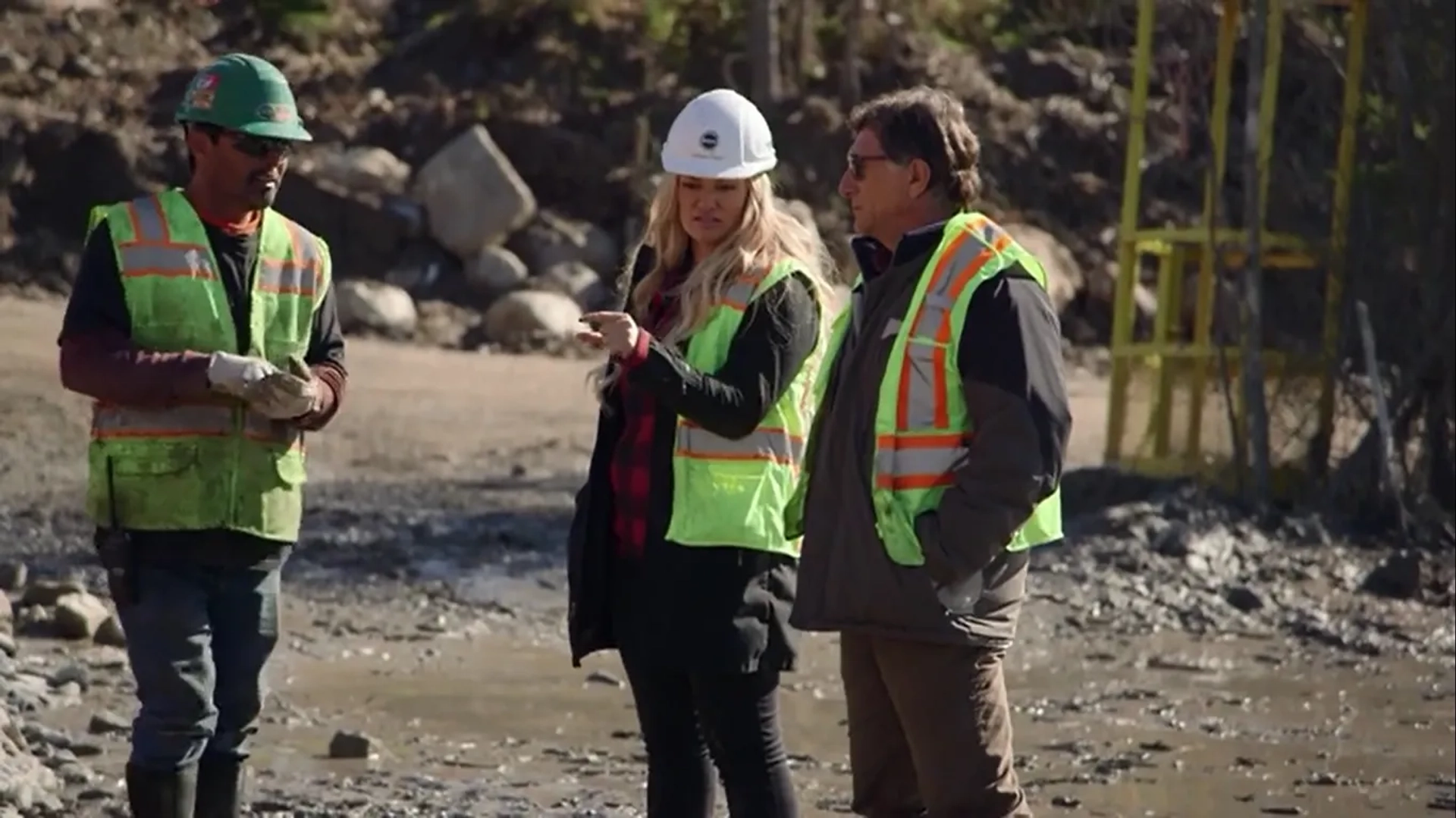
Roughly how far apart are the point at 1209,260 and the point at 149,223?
8.41 metres

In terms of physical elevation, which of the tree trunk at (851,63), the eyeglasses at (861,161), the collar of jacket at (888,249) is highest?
the tree trunk at (851,63)

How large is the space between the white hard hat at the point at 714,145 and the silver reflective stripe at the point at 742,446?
1.69ft

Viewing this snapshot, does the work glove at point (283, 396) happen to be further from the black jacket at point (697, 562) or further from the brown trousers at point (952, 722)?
the brown trousers at point (952, 722)

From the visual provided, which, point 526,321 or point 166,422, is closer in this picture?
point 166,422

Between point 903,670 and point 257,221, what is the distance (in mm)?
1764

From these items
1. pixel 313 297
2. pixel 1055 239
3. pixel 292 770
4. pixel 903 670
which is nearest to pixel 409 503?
pixel 292 770

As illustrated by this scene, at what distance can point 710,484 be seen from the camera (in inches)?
209

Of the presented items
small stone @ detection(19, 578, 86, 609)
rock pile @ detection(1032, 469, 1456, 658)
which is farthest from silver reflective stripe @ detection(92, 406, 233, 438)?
rock pile @ detection(1032, 469, 1456, 658)

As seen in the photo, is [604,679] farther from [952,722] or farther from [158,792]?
[952,722]

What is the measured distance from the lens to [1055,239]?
24328 mm

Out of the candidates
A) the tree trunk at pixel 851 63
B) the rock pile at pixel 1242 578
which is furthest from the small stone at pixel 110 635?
the tree trunk at pixel 851 63

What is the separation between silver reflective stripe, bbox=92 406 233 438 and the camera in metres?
5.49

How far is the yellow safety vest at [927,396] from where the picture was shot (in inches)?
191

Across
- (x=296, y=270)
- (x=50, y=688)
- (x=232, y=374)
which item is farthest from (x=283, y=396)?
(x=50, y=688)
